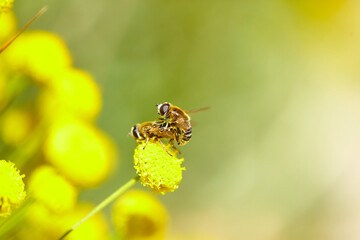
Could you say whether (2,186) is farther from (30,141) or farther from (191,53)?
(191,53)

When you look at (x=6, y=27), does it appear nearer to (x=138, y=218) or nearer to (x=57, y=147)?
(x=57, y=147)

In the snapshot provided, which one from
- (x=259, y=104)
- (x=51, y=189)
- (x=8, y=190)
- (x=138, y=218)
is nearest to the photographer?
(x=8, y=190)

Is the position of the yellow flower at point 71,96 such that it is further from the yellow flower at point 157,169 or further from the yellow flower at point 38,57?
the yellow flower at point 157,169

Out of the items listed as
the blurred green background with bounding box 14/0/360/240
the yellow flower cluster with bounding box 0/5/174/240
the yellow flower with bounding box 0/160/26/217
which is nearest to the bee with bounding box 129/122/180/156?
the yellow flower cluster with bounding box 0/5/174/240

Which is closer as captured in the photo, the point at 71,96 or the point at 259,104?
the point at 71,96

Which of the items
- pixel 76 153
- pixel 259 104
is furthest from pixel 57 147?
pixel 259 104

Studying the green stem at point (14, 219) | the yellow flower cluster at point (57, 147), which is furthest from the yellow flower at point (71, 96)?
the green stem at point (14, 219)

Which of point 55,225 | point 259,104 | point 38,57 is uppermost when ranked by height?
point 38,57

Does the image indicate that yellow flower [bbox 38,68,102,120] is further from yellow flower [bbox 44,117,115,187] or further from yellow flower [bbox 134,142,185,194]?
yellow flower [bbox 134,142,185,194]
